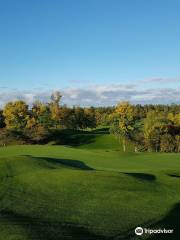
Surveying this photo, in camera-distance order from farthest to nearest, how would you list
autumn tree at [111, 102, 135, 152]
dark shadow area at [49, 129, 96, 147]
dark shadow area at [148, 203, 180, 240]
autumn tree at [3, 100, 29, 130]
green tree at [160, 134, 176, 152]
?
autumn tree at [3, 100, 29, 130]
dark shadow area at [49, 129, 96, 147]
autumn tree at [111, 102, 135, 152]
green tree at [160, 134, 176, 152]
dark shadow area at [148, 203, 180, 240]

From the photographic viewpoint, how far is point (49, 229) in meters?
16.3

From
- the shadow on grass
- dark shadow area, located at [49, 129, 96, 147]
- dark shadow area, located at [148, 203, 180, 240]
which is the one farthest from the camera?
dark shadow area, located at [49, 129, 96, 147]

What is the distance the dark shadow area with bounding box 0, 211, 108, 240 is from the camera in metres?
15.3

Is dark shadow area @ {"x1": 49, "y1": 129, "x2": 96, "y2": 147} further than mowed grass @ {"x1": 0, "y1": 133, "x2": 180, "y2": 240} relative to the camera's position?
Yes

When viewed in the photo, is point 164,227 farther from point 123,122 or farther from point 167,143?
point 123,122

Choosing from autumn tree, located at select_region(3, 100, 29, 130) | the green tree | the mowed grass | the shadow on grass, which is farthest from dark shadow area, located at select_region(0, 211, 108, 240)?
autumn tree, located at select_region(3, 100, 29, 130)

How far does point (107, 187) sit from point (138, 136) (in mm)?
96425

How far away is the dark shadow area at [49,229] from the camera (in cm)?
1534

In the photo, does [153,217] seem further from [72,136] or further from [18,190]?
[72,136]

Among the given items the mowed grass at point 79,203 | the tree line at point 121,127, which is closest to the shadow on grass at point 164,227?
the mowed grass at point 79,203

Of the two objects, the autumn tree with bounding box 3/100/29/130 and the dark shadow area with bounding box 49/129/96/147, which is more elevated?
the autumn tree with bounding box 3/100/29/130

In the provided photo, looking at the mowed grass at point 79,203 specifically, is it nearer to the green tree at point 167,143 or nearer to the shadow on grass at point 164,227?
the shadow on grass at point 164,227

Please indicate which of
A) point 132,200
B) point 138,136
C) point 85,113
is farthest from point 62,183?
point 85,113

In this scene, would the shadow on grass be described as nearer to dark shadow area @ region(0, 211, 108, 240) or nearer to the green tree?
dark shadow area @ region(0, 211, 108, 240)
